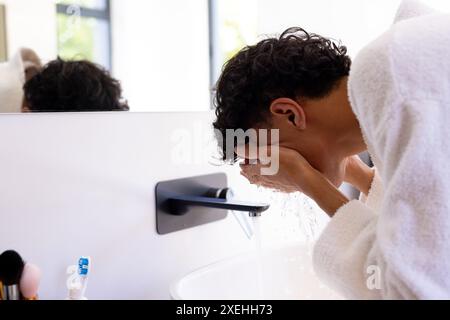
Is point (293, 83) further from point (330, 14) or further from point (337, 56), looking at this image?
point (330, 14)

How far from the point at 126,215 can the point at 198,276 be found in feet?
0.63

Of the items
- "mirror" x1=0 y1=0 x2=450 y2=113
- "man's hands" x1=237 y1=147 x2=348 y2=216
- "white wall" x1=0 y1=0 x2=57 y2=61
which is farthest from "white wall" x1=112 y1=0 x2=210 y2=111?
"man's hands" x1=237 y1=147 x2=348 y2=216

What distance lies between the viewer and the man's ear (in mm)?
835

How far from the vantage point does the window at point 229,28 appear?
1146 millimetres

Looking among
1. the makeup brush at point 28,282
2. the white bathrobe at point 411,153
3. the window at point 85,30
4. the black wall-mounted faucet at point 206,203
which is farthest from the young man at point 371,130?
the makeup brush at point 28,282

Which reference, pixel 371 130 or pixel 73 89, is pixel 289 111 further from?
pixel 73 89

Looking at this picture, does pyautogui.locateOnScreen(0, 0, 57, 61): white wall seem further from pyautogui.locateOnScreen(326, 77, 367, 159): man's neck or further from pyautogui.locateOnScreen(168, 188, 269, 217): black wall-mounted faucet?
pyautogui.locateOnScreen(326, 77, 367, 159): man's neck

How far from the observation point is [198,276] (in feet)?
3.34

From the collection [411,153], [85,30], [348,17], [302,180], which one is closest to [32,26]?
[85,30]

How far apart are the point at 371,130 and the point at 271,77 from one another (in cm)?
23

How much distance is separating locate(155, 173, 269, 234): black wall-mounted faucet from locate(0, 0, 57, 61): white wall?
344 mm

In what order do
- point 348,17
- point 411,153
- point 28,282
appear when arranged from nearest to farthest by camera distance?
1. point 411,153
2. point 28,282
3. point 348,17

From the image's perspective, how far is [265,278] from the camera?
3.74 feet
